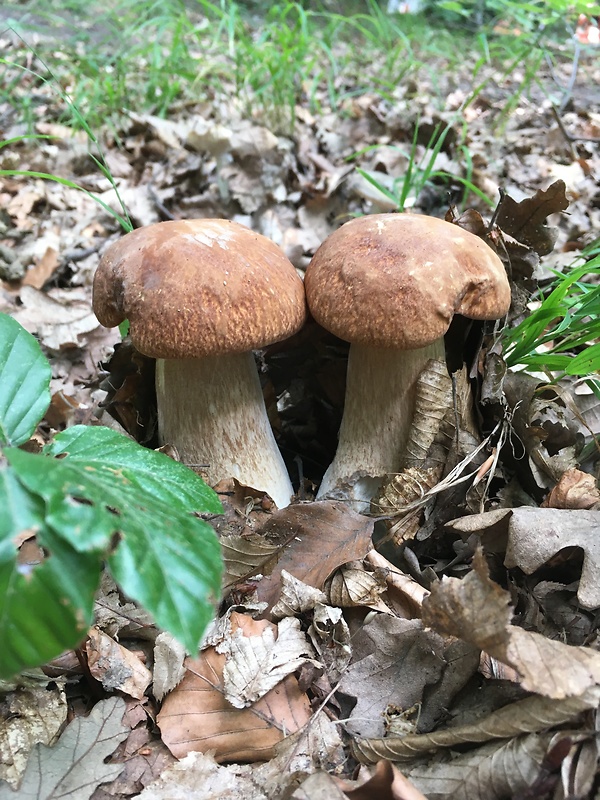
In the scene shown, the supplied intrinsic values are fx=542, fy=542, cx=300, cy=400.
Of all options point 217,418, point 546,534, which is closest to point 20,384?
point 217,418

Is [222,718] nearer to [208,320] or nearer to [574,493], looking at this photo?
[208,320]

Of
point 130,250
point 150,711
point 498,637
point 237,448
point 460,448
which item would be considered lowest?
point 150,711

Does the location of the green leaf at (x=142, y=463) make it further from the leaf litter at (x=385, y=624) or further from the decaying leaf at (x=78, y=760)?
the decaying leaf at (x=78, y=760)

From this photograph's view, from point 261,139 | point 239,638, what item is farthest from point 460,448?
point 261,139

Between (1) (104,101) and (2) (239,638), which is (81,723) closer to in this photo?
(2) (239,638)

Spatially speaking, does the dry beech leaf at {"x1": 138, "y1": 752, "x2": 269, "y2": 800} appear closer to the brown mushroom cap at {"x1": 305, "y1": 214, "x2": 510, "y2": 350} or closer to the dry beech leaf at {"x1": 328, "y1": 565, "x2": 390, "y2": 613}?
the dry beech leaf at {"x1": 328, "y1": 565, "x2": 390, "y2": 613}

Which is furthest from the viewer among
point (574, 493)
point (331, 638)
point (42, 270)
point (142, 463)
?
point (42, 270)

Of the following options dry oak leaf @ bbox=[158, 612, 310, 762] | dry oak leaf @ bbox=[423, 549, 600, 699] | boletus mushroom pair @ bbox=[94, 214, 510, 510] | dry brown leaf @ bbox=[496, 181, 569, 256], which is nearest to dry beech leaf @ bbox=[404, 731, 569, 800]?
dry oak leaf @ bbox=[423, 549, 600, 699]
